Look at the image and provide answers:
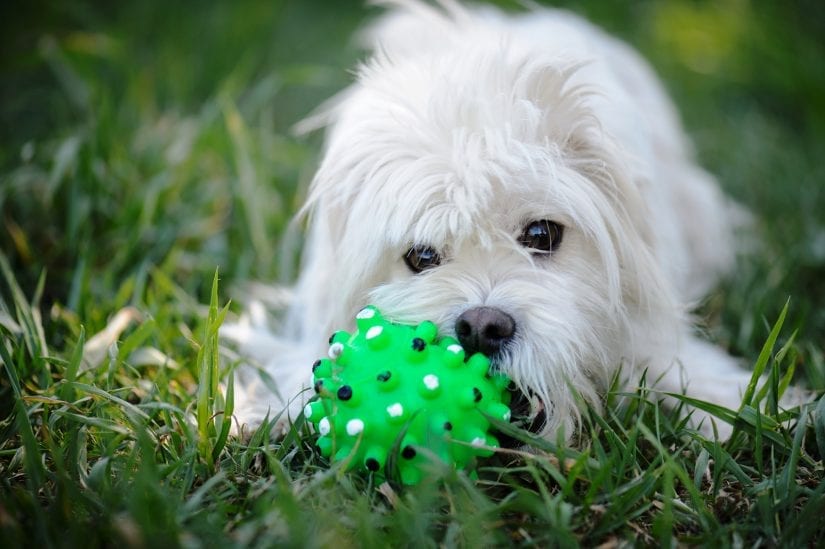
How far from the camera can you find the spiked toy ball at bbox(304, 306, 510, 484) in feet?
5.52

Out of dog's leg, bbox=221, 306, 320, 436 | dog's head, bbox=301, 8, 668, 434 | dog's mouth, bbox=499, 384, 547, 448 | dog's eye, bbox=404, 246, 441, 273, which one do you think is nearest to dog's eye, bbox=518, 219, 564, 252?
dog's head, bbox=301, 8, 668, 434

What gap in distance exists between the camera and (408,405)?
1.69 m

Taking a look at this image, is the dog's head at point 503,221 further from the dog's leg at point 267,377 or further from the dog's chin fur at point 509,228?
the dog's leg at point 267,377

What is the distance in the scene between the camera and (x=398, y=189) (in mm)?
1948

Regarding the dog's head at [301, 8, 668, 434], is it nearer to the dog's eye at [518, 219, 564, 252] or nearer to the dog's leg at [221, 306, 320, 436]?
the dog's eye at [518, 219, 564, 252]

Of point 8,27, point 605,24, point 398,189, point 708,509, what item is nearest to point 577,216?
point 398,189

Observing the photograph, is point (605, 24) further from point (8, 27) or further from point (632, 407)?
point (632, 407)

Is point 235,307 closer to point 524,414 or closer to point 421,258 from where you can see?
point 421,258

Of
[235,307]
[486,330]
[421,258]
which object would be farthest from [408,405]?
[235,307]

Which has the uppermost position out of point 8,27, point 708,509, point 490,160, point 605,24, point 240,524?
point 605,24

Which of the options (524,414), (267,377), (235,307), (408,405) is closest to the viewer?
(408,405)

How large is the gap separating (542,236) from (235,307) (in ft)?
4.09

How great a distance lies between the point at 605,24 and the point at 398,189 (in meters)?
4.21

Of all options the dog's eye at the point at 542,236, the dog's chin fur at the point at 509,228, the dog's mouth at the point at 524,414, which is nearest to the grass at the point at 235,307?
the dog's mouth at the point at 524,414
